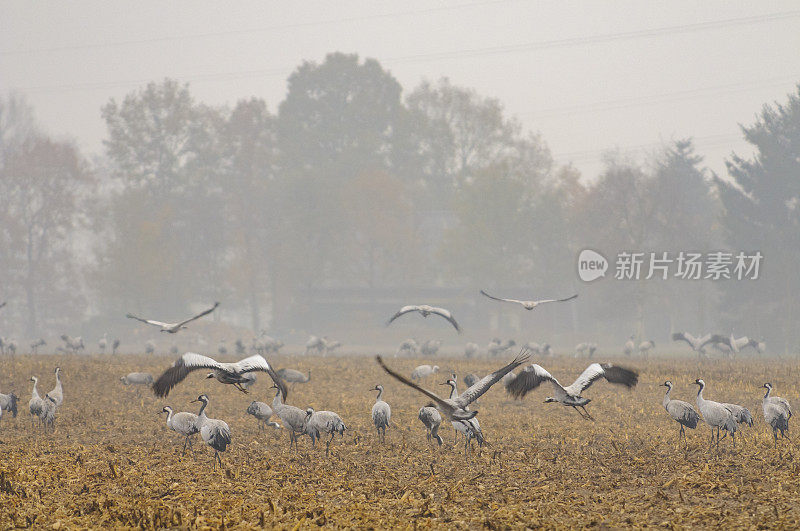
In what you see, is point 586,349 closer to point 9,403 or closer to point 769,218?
point 769,218

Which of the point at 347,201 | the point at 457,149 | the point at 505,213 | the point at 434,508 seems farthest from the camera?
the point at 457,149

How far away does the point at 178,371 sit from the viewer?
1278 cm

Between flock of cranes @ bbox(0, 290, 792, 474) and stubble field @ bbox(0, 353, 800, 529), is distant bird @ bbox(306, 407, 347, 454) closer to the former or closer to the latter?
flock of cranes @ bbox(0, 290, 792, 474)

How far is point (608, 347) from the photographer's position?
6412 cm

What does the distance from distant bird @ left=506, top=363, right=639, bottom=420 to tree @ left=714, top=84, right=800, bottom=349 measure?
42.0 meters

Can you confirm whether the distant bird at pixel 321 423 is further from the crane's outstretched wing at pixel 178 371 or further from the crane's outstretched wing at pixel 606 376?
the crane's outstretched wing at pixel 606 376

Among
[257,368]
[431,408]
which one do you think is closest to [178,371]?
[257,368]

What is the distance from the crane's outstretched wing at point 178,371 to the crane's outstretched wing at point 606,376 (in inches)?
Answer: 244

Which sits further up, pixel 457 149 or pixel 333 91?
pixel 333 91

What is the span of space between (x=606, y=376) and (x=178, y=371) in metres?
7.46

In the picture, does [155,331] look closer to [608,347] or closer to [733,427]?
[608,347]

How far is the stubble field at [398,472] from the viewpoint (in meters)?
9.34

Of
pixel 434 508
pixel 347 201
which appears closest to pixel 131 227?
pixel 347 201

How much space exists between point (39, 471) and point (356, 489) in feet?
16.3
